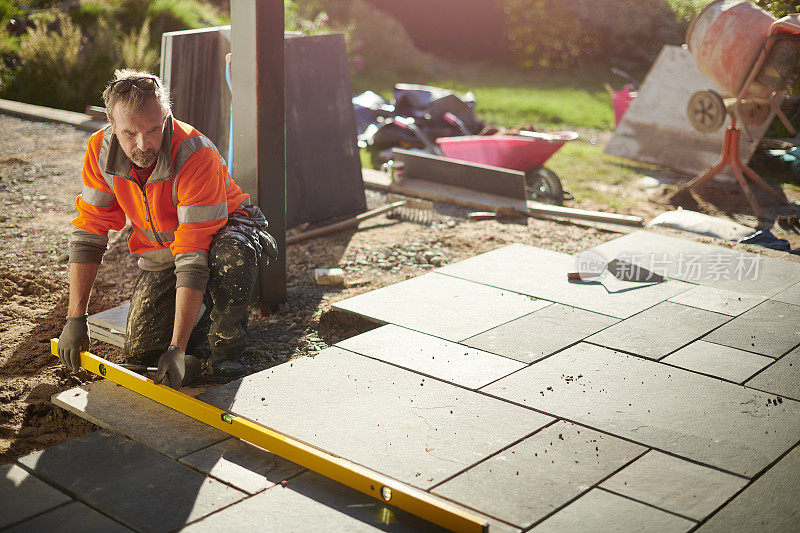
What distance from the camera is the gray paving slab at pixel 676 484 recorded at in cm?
302

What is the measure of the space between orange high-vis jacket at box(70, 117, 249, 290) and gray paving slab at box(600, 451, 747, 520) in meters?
1.95

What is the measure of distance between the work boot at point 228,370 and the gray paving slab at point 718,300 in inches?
109

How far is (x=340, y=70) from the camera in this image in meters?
6.67

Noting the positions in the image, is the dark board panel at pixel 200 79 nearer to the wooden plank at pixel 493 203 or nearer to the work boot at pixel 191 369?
the work boot at pixel 191 369

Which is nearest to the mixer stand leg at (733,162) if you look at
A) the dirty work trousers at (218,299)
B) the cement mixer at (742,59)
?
the cement mixer at (742,59)

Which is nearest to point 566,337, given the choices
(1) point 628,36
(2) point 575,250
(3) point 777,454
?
(3) point 777,454

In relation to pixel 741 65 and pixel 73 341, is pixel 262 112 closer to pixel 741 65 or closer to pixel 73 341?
pixel 73 341

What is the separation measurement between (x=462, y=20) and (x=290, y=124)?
12.0 metres

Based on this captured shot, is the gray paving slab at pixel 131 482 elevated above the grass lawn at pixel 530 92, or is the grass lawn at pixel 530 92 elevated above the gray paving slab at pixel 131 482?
the grass lawn at pixel 530 92

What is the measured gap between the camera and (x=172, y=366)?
3492 millimetres

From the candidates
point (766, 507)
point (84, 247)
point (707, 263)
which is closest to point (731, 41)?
point (707, 263)

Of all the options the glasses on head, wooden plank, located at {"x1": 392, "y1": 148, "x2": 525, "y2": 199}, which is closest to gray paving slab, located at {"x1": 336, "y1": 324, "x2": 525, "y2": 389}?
the glasses on head

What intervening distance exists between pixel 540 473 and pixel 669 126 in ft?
23.5

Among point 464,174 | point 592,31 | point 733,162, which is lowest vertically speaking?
point 464,174
